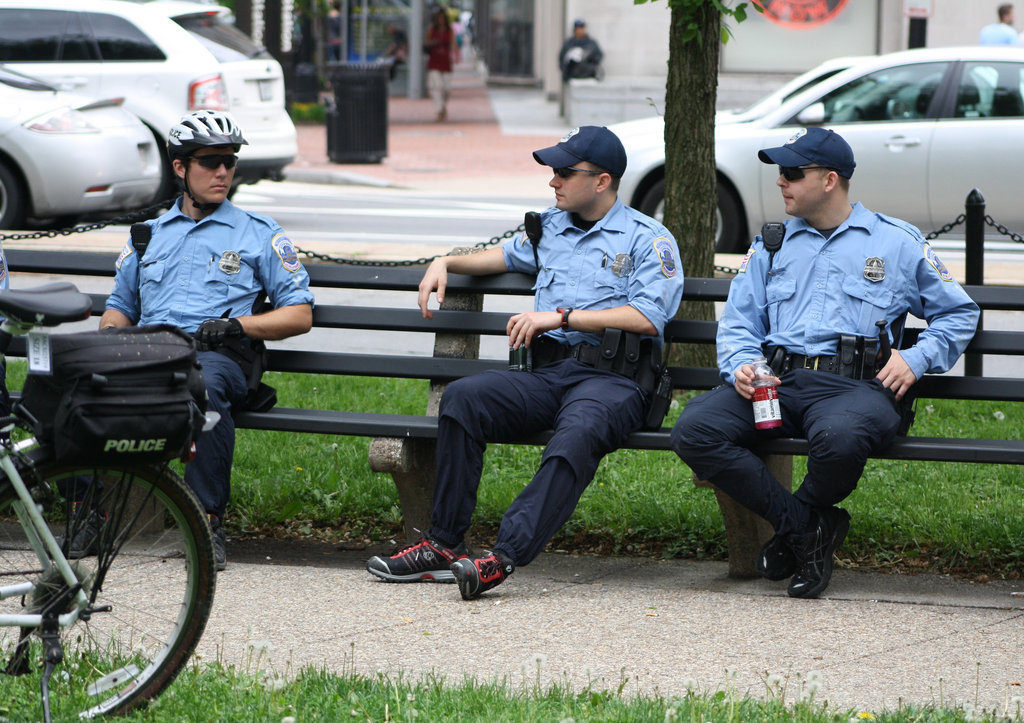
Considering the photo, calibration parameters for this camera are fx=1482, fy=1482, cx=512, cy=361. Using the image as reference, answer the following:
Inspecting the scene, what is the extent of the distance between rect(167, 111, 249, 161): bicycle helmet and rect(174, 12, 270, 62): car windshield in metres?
9.23

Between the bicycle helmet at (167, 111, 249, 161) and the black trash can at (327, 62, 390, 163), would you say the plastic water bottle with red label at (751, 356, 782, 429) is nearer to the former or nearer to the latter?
the bicycle helmet at (167, 111, 249, 161)

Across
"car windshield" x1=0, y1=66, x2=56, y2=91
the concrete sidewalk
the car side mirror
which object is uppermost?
"car windshield" x1=0, y1=66, x2=56, y2=91

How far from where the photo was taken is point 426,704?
3.64 meters

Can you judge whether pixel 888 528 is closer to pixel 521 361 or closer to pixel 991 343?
pixel 991 343

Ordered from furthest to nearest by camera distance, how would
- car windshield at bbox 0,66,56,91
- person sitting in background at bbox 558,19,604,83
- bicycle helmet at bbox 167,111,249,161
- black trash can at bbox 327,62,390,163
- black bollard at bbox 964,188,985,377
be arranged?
person sitting in background at bbox 558,19,604,83 < black trash can at bbox 327,62,390,163 < car windshield at bbox 0,66,56,91 < black bollard at bbox 964,188,985,377 < bicycle helmet at bbox 167,111,249,161

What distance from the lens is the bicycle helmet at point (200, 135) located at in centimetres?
538

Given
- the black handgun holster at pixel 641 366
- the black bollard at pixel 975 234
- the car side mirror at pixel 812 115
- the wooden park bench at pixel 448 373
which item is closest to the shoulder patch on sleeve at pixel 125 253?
the wooden park bench at pixel 448 373

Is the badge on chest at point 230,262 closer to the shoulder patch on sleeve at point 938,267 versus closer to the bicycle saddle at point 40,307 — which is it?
the bicycle saddle at point 40,307

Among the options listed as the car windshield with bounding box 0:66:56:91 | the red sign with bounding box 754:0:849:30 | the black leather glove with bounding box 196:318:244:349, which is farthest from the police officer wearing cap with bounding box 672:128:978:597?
the red sign with bounding box 754:0:849:30

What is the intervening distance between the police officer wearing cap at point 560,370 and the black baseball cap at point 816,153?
51cm

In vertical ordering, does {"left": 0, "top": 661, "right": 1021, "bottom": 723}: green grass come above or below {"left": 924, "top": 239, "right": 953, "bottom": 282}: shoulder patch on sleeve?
below

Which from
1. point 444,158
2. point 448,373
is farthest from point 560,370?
point 444,158

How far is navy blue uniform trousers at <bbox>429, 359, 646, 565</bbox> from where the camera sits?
4.82 meters

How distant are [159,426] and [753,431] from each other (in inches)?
85.1
